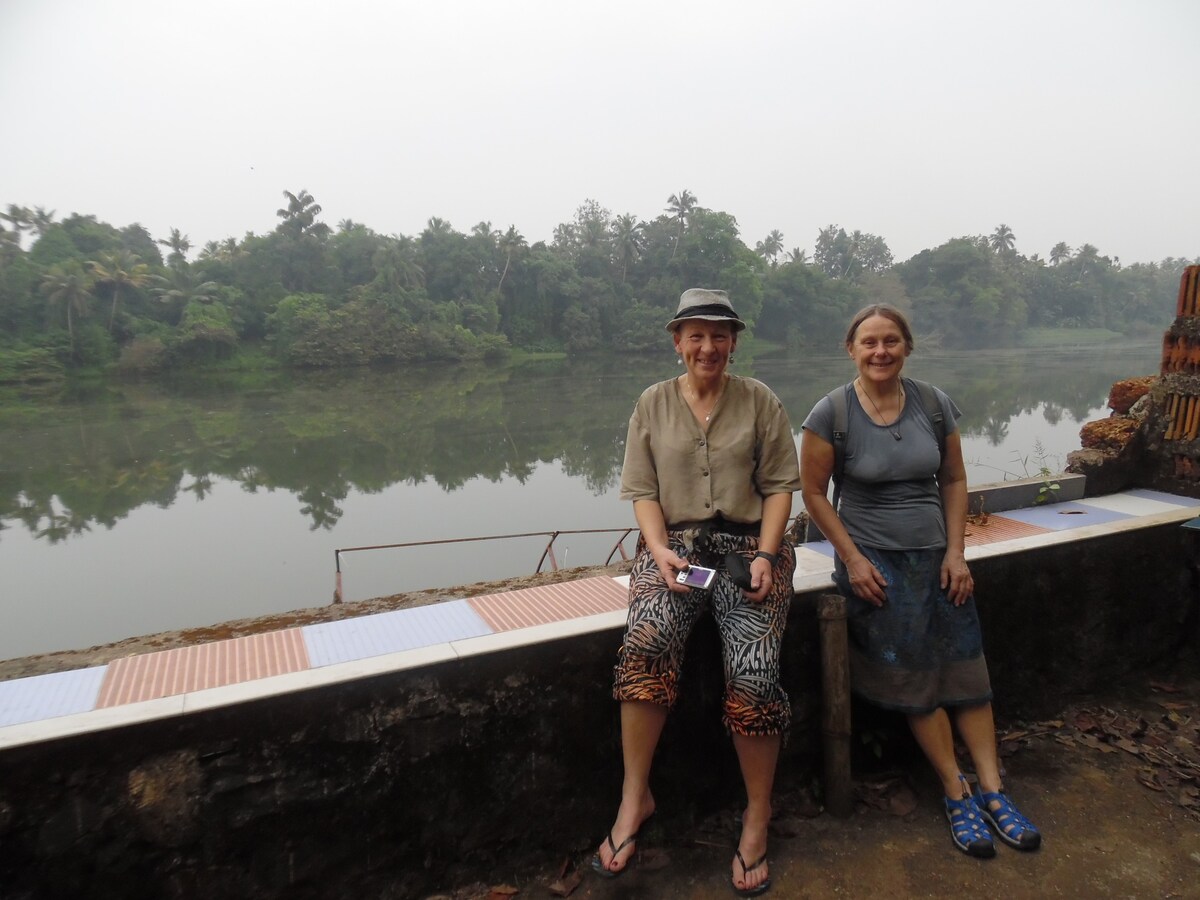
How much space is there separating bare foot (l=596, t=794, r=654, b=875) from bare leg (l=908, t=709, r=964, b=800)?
2.60 ft

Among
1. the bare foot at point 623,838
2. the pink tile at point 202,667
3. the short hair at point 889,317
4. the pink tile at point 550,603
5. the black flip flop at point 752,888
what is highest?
the short hair at point 889,317

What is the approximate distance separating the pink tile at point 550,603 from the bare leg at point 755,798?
569mm

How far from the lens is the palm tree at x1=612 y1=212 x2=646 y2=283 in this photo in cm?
4275

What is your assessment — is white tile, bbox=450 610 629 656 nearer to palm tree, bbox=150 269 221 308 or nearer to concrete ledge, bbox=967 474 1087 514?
concrete ledge, bbox=967 474 1087 514

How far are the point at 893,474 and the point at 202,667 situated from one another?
1879mm

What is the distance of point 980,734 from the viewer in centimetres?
209

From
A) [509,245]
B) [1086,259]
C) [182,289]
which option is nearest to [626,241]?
[509,245]

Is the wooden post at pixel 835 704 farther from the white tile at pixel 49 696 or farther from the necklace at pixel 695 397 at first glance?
the white tile at pixel 49 696

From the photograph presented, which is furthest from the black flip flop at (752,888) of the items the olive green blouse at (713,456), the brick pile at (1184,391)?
the brick pile at (1184,391)

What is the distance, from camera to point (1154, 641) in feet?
9.43

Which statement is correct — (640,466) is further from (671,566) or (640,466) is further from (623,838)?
(623,838)

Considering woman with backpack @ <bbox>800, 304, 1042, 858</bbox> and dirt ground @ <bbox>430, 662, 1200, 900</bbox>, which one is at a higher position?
woman with backpack @ <bbox>800, 304, 1042, 858</bbox>

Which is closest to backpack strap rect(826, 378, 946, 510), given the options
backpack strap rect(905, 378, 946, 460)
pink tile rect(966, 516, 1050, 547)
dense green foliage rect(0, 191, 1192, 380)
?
backpack strap rect(905, 378, 946, 460)

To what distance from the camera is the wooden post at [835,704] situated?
6.64 ft
